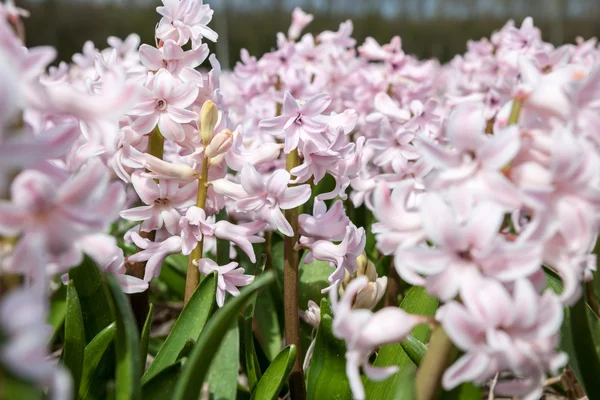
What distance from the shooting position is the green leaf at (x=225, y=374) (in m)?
0.89

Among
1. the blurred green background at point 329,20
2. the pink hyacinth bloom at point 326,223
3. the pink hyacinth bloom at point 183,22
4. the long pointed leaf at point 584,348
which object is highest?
the pink hyacinth bloom at point 183,22

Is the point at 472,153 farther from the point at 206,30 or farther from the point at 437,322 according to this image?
the point at 206,30

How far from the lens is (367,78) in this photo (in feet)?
6.90

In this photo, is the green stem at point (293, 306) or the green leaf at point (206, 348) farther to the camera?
the green stem at point (293, 306)

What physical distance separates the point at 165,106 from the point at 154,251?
243mm

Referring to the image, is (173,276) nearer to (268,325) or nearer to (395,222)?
(268,325)

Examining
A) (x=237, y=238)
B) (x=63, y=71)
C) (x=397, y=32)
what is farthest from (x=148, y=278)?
(x=397, y=32)

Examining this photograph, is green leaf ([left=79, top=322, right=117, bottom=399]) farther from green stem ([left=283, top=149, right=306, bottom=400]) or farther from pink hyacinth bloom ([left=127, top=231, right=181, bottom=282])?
green stem ([left=283, top=149, right=306, bottom=400])

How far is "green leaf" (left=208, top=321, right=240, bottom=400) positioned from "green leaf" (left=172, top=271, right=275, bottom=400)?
0.18 meters

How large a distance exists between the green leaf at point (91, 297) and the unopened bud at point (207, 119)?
29 centimetres

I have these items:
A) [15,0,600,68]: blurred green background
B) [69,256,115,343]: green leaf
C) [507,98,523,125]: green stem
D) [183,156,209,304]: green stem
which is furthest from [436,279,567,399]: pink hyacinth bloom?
[15,0,600,68]: blurred green background

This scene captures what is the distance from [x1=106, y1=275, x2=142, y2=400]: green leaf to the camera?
656mm

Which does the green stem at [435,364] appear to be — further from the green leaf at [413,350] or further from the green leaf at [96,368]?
the green leaf at [96,368]

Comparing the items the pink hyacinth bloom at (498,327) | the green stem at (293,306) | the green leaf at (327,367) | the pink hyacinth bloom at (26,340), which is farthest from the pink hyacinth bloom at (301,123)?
the pink hyacinth bloom at (26,340)
